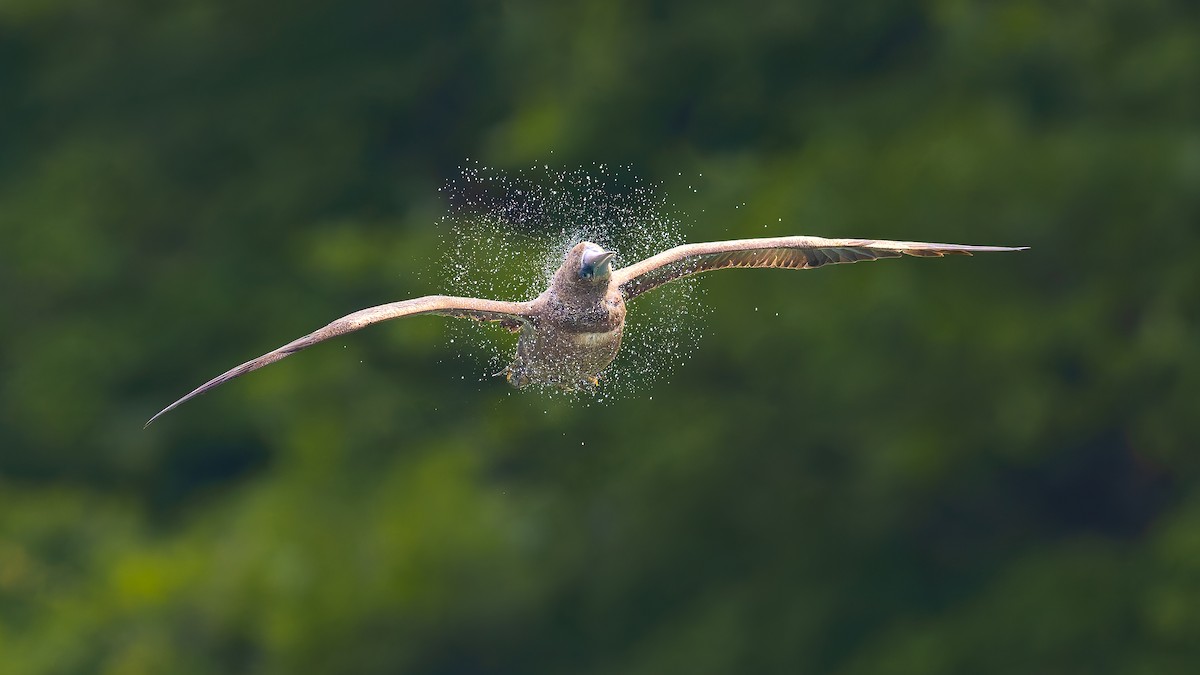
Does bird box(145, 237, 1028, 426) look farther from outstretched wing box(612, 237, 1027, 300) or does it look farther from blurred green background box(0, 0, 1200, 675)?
blurred green background box(0, 0, 1200, 675)

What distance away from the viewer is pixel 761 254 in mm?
7098

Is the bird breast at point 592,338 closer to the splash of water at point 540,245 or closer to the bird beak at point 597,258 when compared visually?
the bird beak at point 597,258

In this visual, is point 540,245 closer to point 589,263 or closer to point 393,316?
point 589,263

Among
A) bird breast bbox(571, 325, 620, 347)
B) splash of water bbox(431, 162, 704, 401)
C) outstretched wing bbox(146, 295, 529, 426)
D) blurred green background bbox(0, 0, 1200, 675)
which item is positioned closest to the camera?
outstretched wing bbox(146, 295, 529, 426)

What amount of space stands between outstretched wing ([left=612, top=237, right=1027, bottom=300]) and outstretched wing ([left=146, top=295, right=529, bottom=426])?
1.40 ft

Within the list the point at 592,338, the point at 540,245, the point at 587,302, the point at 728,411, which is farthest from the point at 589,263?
the point at 728,411

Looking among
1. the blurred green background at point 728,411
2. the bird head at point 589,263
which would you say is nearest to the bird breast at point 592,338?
the bird head at point 589,263

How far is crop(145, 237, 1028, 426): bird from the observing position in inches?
253

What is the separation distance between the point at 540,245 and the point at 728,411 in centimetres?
229

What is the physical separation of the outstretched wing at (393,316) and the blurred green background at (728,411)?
4.39m

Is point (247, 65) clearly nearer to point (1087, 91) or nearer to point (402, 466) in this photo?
point (402, 466)

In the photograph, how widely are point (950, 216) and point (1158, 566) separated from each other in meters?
2.34

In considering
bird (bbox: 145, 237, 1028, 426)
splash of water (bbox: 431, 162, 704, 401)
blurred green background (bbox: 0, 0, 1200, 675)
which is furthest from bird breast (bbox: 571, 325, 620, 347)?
blurred green background (bbox: 0, 0, 1200, 675)

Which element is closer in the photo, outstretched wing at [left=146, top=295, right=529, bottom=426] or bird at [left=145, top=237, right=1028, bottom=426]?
outstretched wing at [left=146, top=295, right=529, bottom=426]
